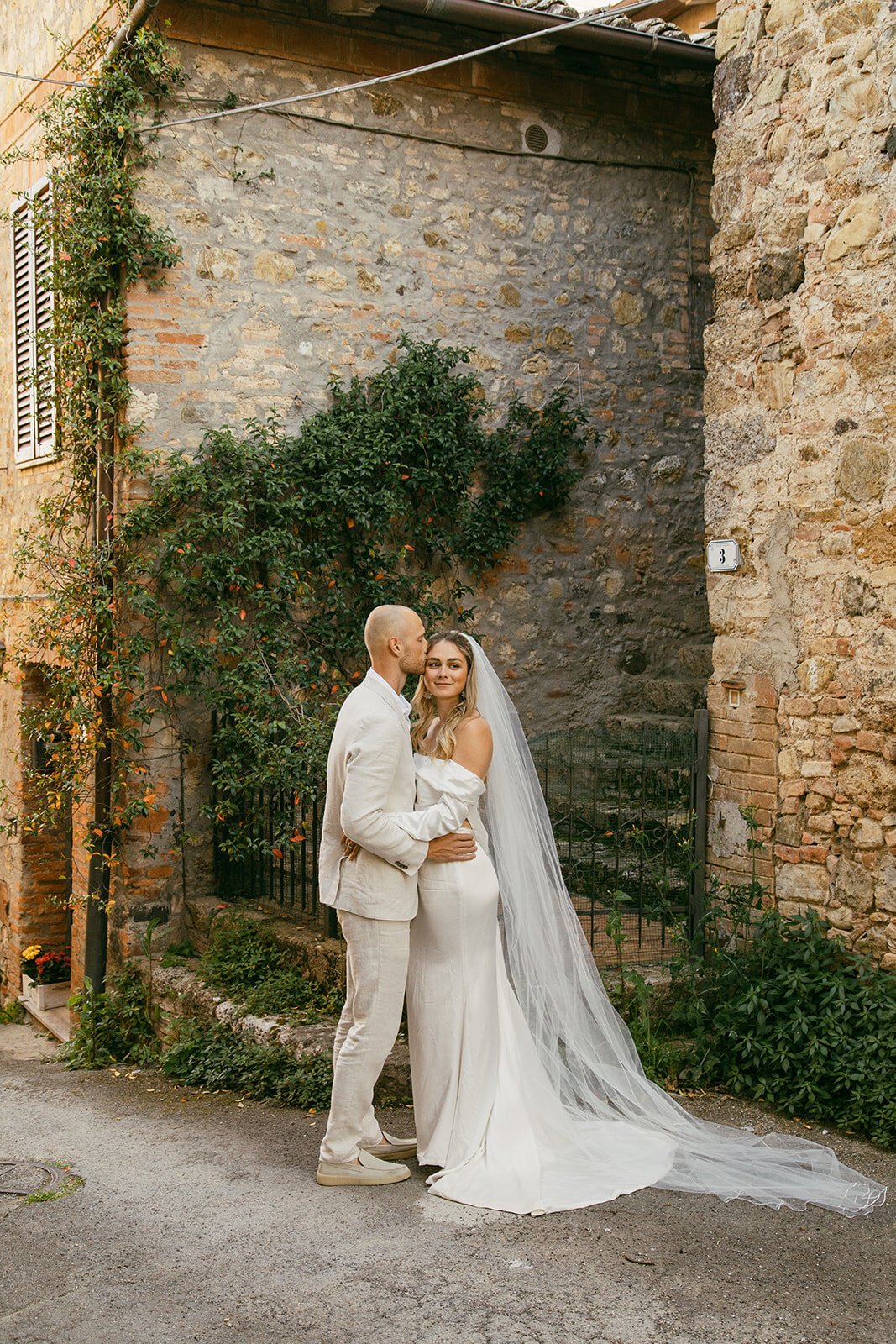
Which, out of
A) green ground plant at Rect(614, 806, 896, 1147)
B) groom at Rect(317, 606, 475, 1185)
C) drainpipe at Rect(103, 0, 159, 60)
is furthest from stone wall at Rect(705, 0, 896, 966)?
drainpipe at Rect(103, 0, 159, 60)

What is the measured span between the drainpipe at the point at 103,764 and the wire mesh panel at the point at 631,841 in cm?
254

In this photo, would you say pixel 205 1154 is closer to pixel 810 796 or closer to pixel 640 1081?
pixel 640 1081

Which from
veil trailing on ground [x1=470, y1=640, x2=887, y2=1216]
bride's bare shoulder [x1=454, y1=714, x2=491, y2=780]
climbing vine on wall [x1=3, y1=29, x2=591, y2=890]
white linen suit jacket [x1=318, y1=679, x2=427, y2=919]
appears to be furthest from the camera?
climbing vine on wall [x1=3, y1=29, x2=591, y2=890]

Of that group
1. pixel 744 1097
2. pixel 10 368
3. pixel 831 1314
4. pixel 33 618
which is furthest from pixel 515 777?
pixel 10 368

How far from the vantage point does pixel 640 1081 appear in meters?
4.55

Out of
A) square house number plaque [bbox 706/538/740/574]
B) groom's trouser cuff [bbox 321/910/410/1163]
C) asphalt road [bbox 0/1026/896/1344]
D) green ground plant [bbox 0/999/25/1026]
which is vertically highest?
square house number plaque [bbox 706/538/740/574]

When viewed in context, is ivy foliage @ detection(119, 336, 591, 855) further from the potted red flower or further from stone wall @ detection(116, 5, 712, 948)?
the potted red flower

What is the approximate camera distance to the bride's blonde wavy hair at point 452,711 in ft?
14.1

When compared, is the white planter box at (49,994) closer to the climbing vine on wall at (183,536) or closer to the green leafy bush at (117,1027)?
the green leafy bush at (117,1027)

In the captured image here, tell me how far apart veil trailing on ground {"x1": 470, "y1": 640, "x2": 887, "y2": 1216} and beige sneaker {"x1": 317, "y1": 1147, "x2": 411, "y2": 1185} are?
69cm

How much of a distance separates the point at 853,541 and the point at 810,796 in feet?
3.77

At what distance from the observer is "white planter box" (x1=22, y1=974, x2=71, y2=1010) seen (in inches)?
329

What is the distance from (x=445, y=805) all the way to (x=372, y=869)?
337 mm

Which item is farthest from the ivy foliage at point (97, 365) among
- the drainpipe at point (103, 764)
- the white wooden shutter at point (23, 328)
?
the white wooden shutter at point (23, 328)
